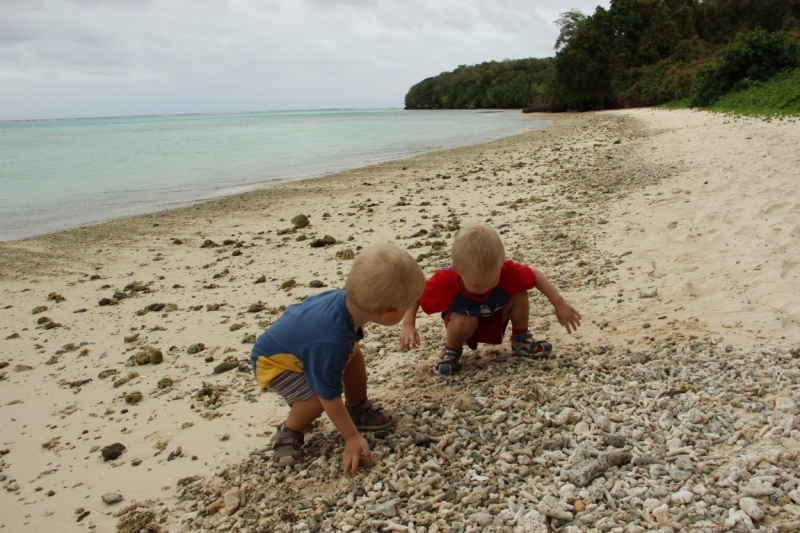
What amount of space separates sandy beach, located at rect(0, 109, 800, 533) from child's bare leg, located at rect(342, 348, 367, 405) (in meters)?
0.25

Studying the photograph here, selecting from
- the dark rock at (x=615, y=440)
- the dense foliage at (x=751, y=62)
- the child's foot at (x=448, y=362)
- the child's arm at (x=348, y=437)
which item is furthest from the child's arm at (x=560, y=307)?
the dense foliage at (x=751, y=62)

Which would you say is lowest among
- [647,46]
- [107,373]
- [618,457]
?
[107,373]

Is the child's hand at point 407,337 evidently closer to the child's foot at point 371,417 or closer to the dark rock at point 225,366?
the child's foot at point 371,417

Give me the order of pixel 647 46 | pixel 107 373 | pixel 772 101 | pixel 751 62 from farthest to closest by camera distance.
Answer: pixel 647 46 < pixel 751 62 < pixel 772 101 < pixel 107 373

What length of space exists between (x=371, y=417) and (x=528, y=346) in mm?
1081

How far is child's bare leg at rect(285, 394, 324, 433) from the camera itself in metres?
2.63

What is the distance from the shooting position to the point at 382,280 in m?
2.34

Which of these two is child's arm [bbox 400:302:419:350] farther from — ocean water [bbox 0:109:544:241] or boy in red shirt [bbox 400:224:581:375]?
ocean water [bbox 0:109:544:241]

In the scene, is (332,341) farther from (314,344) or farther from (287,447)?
(287,447)

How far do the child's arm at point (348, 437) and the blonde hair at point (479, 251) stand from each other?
3.09 feet

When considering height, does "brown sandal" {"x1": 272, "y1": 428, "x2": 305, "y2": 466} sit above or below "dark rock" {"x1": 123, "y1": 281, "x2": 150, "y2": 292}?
above

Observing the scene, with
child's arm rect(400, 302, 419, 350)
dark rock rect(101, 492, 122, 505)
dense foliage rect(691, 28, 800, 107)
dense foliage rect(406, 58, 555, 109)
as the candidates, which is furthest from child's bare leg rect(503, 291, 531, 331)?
dense foliage rect(406, 58, 555, 109)

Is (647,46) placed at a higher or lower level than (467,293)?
higher

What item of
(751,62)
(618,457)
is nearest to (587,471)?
(618,457)
